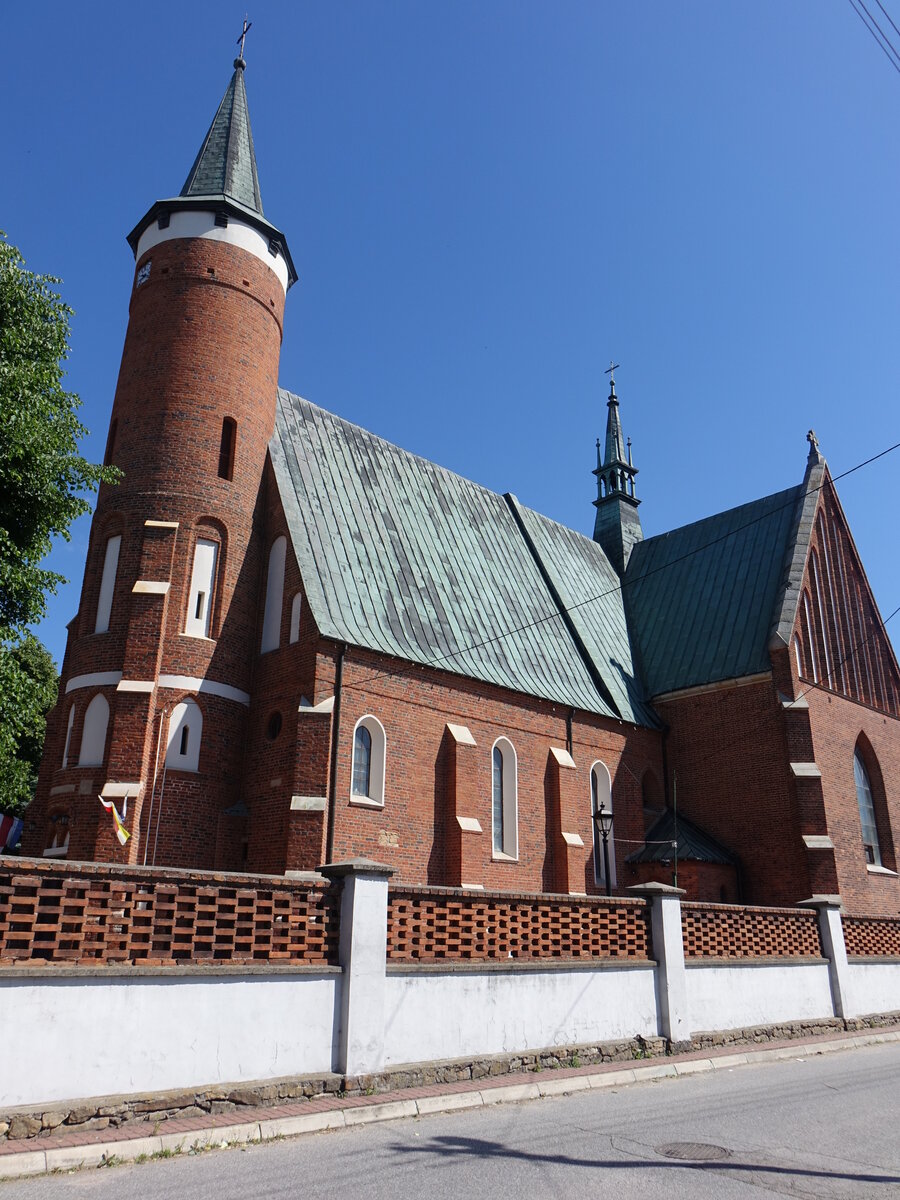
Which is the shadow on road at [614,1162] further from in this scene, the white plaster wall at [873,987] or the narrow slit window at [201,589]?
the narrow slit window at [201,589]

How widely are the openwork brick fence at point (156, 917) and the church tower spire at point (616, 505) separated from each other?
23.4m

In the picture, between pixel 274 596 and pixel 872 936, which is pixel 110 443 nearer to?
pixel 274 596

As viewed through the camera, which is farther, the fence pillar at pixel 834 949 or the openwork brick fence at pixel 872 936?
the openwork brick fence at pixel 872 936

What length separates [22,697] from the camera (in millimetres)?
13953

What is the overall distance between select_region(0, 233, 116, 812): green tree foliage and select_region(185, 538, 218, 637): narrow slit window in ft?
10.8

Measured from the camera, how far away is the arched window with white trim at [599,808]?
22.1 metres

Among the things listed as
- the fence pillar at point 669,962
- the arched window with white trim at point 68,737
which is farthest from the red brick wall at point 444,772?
the fence pillar at point 669,962

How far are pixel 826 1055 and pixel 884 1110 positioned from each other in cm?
547

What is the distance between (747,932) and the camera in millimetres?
14734

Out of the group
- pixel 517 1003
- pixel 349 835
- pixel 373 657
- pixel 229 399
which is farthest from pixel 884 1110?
pixel 229 399

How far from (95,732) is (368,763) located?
497cm

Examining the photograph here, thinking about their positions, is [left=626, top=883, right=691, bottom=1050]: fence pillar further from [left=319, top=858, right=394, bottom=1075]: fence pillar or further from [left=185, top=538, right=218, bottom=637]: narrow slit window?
[left=185, top=538, right=218, bottom=637]: narrow slit window

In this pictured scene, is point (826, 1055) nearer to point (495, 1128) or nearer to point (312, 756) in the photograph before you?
point (495, 1128)

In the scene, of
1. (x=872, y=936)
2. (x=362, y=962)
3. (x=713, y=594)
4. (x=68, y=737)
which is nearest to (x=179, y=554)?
(x=68, y=737)
